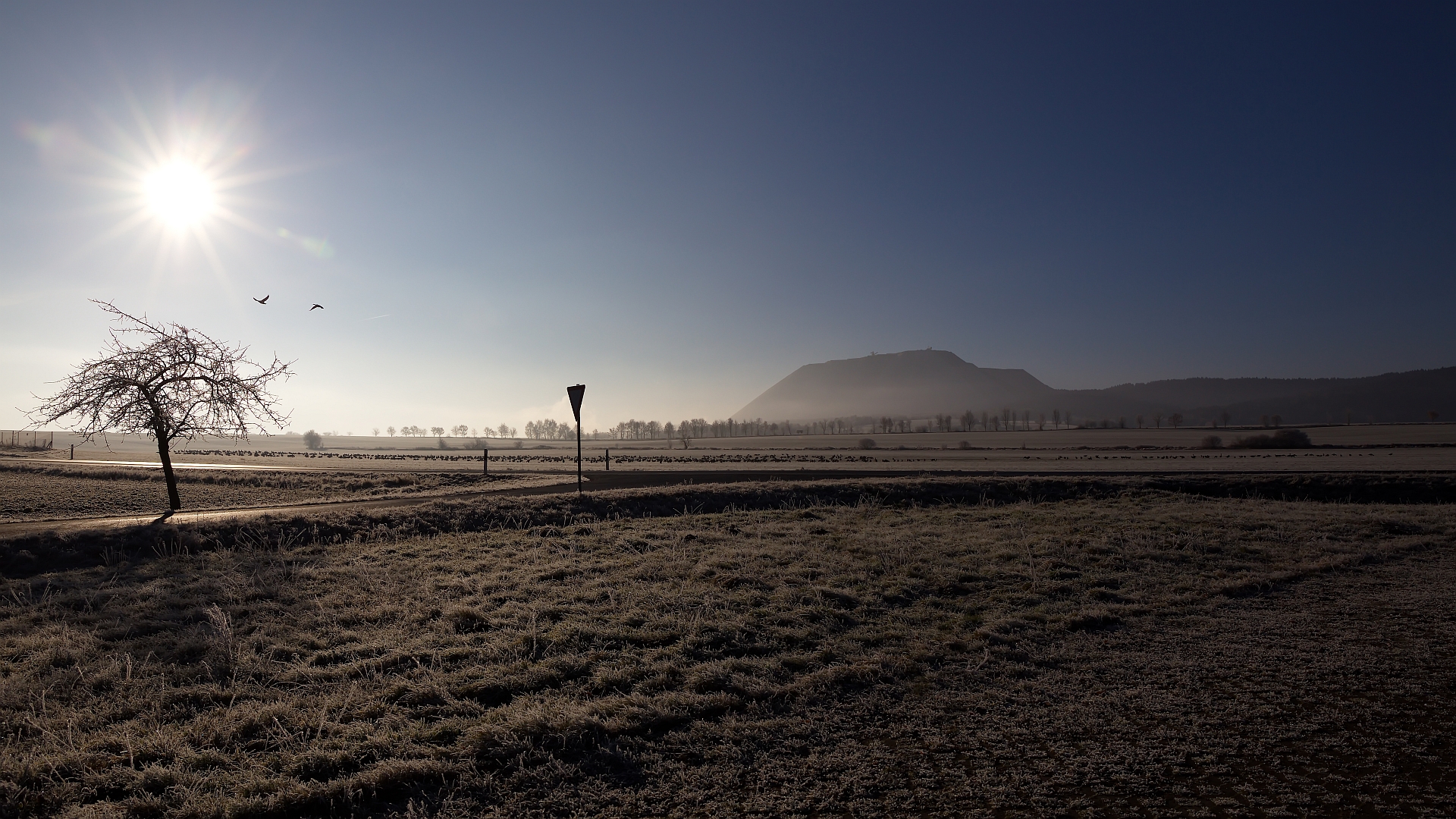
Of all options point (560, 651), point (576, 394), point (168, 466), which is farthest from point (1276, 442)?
point (168, 466)

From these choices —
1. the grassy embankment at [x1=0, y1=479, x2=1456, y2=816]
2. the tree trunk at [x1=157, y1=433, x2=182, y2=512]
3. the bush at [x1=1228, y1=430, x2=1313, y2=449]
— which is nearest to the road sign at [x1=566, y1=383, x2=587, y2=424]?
the grassy embankment at [x1=0, y1=479, x2=1456, y2=816]

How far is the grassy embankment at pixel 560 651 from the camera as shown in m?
4.26

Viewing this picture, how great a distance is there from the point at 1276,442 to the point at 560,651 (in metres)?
117

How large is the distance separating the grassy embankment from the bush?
95452 mm

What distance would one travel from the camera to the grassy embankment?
426 centimetres

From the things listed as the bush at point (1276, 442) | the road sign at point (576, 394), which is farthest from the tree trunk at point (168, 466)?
the bush at point (1276, 442)

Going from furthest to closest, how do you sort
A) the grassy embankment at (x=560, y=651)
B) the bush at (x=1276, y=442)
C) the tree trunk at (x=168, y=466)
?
the bush at (x=1276, y=442) → the tree trunk at (x=168, y=466) → the grassy embankment at (x=560, y=651)

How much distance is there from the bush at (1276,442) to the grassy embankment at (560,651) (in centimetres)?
9545

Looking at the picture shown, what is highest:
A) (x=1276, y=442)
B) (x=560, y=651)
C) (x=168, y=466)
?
(x=168, y=466)

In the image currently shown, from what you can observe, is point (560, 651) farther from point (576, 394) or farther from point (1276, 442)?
point (1276, 442)

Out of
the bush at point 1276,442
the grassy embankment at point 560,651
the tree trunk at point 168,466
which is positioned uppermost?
the tree trunk at point 168,466

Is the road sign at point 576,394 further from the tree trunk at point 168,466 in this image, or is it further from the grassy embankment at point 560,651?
the tree trunk at point 168,466

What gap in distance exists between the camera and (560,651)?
22.5ft

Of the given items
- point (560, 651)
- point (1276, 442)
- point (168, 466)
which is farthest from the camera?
point (1276, 442)
